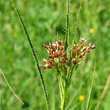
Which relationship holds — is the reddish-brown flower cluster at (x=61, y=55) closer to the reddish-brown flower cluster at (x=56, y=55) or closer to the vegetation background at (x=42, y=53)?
the reddish-brown flower cluster at (x=56, y=55)

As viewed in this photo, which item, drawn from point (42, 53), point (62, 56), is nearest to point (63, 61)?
point (62, 56)

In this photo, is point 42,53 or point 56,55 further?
point 42,53

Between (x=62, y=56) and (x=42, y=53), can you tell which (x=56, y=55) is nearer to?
(x=62, y=56)

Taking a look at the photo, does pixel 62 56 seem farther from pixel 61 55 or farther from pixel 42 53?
pixel 42 53

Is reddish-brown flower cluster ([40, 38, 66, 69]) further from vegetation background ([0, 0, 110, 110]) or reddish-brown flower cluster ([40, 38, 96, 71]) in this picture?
vegetation background ([0, 0, 110, 110])

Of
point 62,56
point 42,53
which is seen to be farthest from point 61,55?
point 42,53

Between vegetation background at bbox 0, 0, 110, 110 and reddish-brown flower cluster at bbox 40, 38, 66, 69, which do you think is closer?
reddish-brown flower cluster at bbox 40, 38, 66, 69

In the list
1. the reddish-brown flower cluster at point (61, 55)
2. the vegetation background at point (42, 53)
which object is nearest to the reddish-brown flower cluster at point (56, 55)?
the reddish-brown flower cluster at point (61, 55)

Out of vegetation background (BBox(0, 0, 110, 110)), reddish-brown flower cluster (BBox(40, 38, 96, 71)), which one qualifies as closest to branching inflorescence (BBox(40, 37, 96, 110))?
reddish-brown flower cluster (BBox(40, 38, 96, 71))
